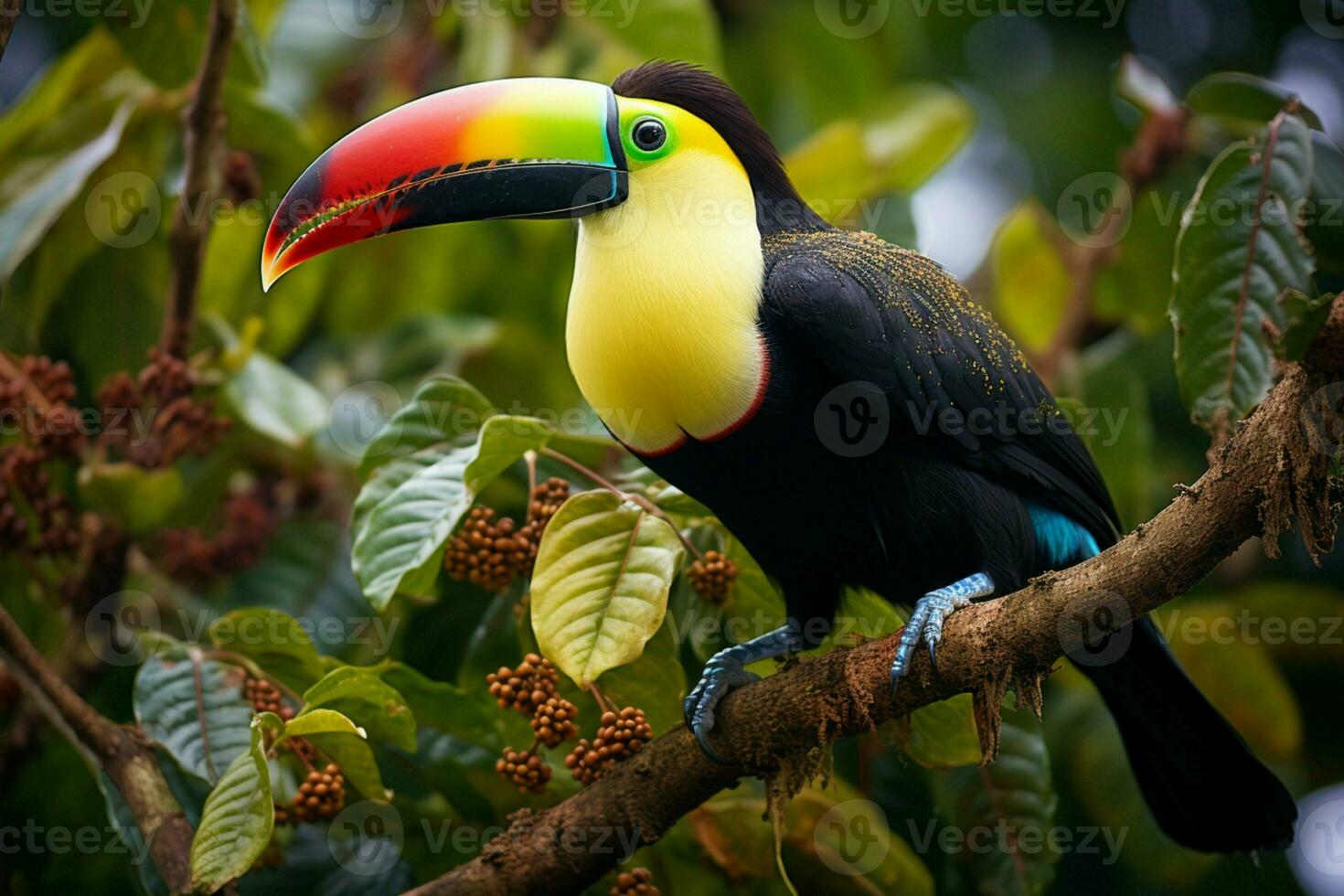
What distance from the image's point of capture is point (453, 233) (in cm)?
432

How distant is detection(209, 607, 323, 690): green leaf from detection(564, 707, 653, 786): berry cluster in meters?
0.57

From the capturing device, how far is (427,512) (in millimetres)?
2500

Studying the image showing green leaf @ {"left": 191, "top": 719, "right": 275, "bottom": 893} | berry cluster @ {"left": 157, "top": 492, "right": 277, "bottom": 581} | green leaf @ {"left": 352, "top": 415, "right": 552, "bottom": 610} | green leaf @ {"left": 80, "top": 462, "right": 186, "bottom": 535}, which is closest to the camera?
green leaf @ {"left": 191, "top": 719, "right": 275, "bottom": 893}

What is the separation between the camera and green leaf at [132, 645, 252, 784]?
2.55 meters

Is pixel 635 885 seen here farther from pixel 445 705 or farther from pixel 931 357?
pixel 931 357

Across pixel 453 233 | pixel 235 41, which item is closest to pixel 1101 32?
pixel 453 233

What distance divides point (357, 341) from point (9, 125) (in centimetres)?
117

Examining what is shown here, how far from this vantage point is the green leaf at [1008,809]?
2.89 metres

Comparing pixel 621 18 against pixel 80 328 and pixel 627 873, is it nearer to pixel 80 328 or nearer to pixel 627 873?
pixel 80 328

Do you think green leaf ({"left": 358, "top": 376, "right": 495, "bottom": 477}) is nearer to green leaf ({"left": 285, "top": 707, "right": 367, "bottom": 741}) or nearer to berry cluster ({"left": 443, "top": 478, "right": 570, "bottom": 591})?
berry cluster ({"left": 443, "top": 478, "right": 570, "bottom": 591})

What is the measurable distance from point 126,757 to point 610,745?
0.97m

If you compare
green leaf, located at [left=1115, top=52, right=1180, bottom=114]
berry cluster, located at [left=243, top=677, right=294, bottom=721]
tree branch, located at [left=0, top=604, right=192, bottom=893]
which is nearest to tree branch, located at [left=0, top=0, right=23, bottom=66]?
tree branch, located at [left=0, top=604, right=192, bottom=893]

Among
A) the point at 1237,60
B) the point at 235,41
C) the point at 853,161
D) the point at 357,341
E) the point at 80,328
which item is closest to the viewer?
the point at 235,41

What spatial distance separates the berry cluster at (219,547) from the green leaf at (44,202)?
0.80m
